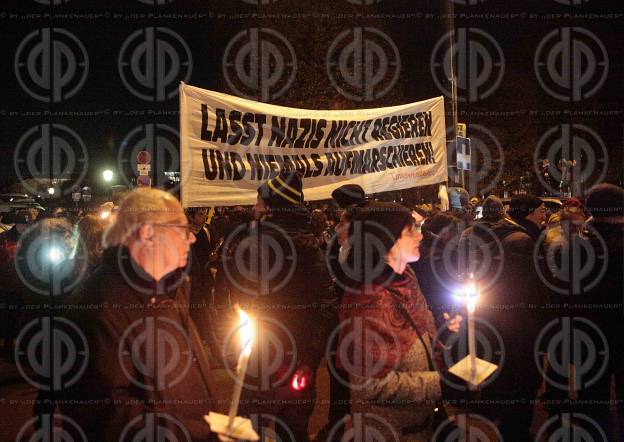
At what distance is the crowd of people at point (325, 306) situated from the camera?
2582mm

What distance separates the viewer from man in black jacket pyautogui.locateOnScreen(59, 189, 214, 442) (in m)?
2.46

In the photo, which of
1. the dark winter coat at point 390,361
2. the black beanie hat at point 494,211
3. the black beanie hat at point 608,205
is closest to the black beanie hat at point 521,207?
the black beanie hat at point 494,211

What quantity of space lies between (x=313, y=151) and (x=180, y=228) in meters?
3.97

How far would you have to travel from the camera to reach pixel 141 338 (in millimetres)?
2527

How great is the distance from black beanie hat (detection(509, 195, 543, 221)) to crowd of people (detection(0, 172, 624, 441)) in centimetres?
2

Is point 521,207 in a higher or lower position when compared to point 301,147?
lower

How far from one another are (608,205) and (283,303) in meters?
2.13

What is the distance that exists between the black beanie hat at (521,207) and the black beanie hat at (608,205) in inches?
62.0

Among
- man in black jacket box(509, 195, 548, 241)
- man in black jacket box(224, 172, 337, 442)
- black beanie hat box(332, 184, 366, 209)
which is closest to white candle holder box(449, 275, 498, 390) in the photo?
man in black jacket box(224, 172, 337, 442)

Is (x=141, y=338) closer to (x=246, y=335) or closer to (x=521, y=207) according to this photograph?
(x=246, y=335)

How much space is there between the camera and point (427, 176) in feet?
25.8

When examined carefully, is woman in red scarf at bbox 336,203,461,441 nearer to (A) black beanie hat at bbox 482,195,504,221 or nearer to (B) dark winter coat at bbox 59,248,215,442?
(B) dark winter coat at bbox 59,248,215,442

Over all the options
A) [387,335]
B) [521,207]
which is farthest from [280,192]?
[521,207]

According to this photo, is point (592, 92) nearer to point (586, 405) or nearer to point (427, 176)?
point (427, 176)
